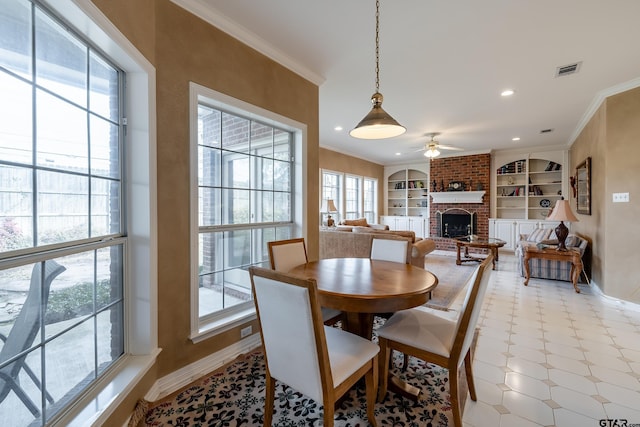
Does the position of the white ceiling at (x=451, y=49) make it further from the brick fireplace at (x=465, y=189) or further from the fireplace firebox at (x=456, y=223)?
the fireplace firebox at (x=456, y=223)

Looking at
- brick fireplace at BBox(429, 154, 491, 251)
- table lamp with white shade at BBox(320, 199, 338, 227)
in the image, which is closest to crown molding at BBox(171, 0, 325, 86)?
table lamp with white shade at BBox(320, 199, 338, 227)

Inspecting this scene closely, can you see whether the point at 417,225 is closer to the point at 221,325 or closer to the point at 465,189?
the point at 465,189

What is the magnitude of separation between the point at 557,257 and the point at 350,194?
4647 millimetres

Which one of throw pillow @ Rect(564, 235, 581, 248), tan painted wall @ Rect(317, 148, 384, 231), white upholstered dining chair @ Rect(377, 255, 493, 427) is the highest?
tan painted wall @ Rect(317, 148, 384, 231)

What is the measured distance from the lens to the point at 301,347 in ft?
3.99

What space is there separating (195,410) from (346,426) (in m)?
0.91

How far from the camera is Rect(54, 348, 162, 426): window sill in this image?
1.18 m

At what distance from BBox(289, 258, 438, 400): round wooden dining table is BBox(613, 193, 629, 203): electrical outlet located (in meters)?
3.37

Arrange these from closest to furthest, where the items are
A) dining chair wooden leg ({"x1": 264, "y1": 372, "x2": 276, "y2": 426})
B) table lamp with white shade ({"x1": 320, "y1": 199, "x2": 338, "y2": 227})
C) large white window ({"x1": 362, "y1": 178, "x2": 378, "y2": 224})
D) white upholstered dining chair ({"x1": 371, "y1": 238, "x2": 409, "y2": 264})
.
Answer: dining chair wooden leg ({"x1": 264, "y1": 372, "x2": 276, "y2": 426}) < white upholstered dining chair ({"x1": 371, "y1": 238, "x2": 409, "y2": 264}) < table lamp with white shade ({"x1": 320, "y1": 199, "x2": 338, "y2": 227}) < large white window ({"x1": 362, "y1": 178, "x2": 378, "y2": 224})

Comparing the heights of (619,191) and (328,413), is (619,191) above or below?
above

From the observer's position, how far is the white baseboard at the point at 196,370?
172cm

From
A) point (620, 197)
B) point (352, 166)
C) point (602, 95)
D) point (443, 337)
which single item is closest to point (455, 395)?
point (443, 337)

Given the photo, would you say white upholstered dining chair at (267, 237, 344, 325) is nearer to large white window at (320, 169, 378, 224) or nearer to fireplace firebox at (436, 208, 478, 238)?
large white window at (320, 169, 378, 224)

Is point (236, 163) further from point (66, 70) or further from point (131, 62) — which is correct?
point (66, 70)
